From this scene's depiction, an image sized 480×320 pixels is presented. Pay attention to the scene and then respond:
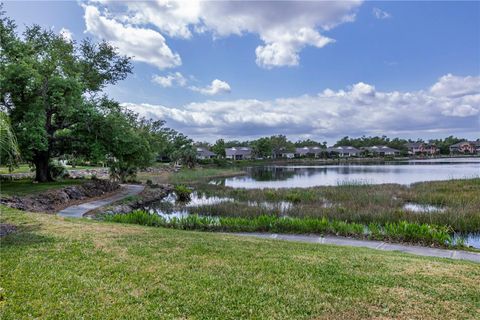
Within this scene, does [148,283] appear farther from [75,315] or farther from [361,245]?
[361,245]

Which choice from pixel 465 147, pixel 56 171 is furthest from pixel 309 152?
pixel 56 171

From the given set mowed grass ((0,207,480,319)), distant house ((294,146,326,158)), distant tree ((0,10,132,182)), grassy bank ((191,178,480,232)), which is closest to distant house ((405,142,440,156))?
distant house ((294,146,326,158))

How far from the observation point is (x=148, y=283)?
4453 mm

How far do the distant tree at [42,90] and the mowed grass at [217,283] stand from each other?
35.2ft

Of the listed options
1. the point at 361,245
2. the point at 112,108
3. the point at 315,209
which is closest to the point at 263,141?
the point at 112,108

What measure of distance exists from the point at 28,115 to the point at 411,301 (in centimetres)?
1671

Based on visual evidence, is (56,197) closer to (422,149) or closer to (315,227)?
(315,227)

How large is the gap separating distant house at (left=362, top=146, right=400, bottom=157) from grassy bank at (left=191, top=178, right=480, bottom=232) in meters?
80.6

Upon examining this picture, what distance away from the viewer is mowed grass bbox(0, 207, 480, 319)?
3.73m

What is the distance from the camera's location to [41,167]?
1958 centimetres

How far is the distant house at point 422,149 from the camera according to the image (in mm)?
107188

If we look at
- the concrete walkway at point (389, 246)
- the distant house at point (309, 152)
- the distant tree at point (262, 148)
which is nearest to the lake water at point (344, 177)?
the concrete walkway at point (389, 246)

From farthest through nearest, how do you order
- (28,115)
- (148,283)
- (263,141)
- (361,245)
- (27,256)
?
(263,141) → (28,115) → (361,245) → (27,256) → (148,283)

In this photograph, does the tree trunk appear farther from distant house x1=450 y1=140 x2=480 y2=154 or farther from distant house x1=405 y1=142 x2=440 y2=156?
distant house x1=450 y1=140 x2=480 y2=154
